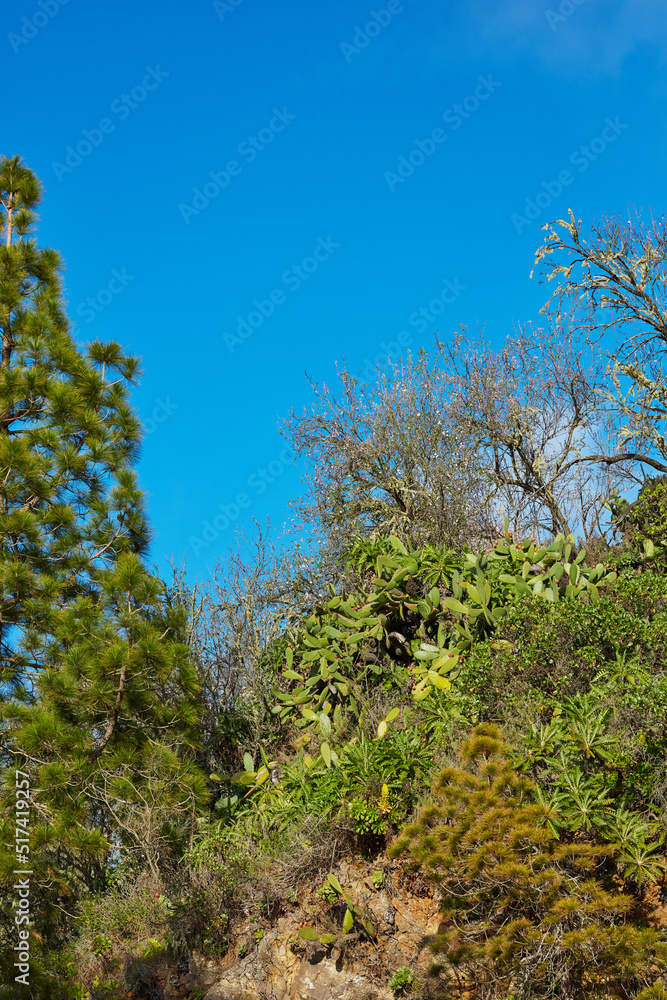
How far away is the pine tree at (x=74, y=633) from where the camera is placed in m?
7.23

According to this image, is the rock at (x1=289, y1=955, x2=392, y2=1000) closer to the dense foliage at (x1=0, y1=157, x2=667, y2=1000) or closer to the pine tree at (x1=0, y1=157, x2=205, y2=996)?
the dense foliage at (x1=0, y1=157, x2=667, y2=1000)

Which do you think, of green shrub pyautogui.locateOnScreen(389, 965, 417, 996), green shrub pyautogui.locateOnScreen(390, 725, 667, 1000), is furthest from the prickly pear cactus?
green shrub pyautogui.locateOnScreen(389, 965, 417, 996)

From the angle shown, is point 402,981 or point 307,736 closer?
point 402,981

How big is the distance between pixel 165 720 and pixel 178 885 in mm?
1462

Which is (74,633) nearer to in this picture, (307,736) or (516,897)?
(307,736)

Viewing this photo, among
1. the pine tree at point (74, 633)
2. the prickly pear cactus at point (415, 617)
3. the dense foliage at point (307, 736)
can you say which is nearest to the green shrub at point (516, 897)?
the dense foliage at point (307, 736)

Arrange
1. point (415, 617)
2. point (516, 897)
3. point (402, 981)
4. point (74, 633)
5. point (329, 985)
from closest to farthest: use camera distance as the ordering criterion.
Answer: point (516, 897) → point (402, 981) → point (329, 985) → point (74, 633) → point (415, 617)

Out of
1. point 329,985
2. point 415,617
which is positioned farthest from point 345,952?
point 415,617

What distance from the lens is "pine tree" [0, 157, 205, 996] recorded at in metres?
7.23

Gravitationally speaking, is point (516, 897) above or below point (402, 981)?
above

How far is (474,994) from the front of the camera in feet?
18.1

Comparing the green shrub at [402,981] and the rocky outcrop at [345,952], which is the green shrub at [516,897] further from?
the rocky outcrop at [345,952]

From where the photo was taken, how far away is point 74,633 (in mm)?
7863

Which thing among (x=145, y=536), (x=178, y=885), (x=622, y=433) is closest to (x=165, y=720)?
(x=178, y=885)
